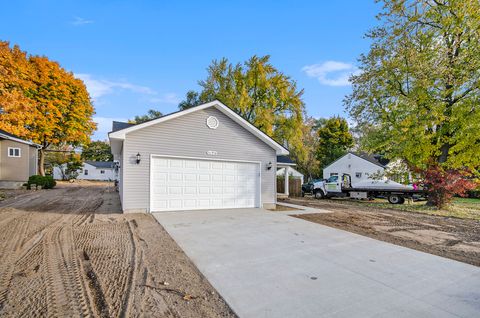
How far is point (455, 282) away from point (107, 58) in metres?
15.6

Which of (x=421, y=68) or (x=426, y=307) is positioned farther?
(x=421, y=68)

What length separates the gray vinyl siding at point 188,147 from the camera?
28.8ft

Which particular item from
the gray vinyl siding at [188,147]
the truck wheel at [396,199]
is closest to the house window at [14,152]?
the gray vinyl siding at [188,147]

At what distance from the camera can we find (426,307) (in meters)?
2.96

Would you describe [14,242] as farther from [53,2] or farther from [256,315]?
[53,2]

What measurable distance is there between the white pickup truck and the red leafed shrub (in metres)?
1.61

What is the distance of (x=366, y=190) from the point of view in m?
16.9

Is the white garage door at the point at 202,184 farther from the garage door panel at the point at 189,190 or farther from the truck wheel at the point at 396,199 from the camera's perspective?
the truck wheel at the point at 396,199

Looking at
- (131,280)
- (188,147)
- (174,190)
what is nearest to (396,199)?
(188,147)

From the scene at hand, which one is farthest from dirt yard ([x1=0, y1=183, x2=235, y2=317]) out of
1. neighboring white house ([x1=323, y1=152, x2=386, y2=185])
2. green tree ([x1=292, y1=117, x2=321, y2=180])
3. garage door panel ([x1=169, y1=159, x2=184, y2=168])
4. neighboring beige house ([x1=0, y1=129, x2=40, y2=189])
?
green tree ([x1=292, y1=117, x2=321, y2=180])

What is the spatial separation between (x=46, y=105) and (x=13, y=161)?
22.5 ft

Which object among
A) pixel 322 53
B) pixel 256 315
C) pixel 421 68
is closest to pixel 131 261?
pixel 256 315

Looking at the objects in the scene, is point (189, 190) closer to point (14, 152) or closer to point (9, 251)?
point (9, 251)

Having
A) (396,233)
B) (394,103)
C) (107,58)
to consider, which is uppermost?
(107,58)
